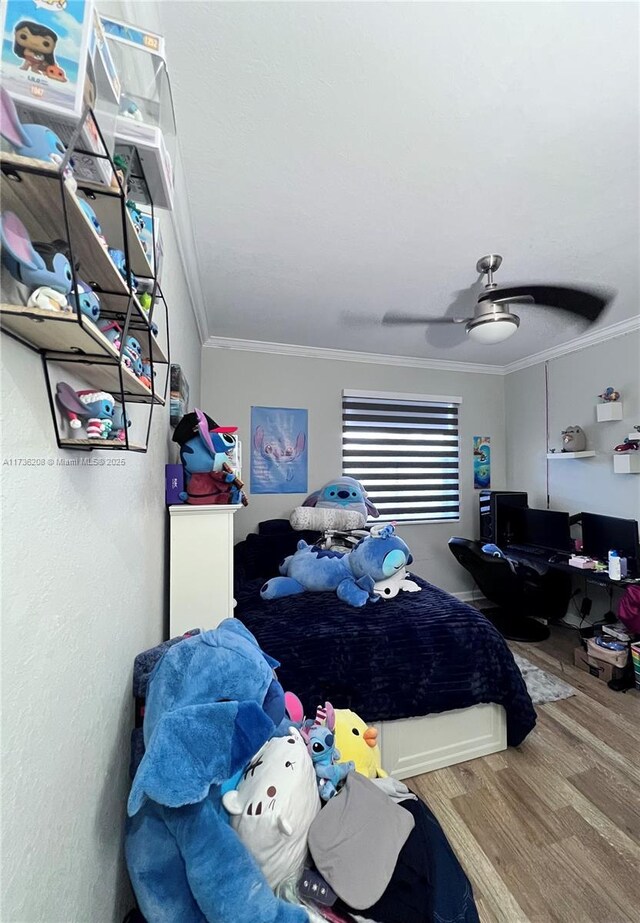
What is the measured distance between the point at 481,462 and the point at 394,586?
2.34 metres

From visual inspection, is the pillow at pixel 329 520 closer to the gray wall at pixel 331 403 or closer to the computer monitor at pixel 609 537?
the gray wall at pixel 331 403

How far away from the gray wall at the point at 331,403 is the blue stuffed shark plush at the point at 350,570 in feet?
3.51

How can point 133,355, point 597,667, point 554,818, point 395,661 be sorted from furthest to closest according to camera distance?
1. point 597,667
2. point 395,661
3. point 554,818
4. point 133,355

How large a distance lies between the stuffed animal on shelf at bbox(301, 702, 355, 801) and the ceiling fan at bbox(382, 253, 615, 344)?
2029 mm

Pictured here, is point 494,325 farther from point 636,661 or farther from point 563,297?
point 636,661

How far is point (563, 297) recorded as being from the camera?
251 cm

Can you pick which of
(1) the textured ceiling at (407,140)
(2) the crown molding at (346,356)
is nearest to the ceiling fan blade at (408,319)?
(1) the textured ceiling at (407,140)

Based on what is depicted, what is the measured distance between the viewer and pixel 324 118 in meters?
1.22

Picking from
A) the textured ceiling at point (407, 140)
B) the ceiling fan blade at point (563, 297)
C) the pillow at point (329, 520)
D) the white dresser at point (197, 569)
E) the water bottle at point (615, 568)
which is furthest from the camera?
the pillow at point (329, 520)

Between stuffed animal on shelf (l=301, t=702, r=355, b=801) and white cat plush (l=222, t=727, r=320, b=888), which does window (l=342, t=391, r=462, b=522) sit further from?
white cat plush (l=222, t=727, r=320, b=888)

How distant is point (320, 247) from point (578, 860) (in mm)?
2771

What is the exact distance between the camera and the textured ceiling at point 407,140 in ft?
3.23

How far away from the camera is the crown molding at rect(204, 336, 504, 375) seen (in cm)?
330

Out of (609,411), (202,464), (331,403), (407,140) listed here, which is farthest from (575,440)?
(202,464)
